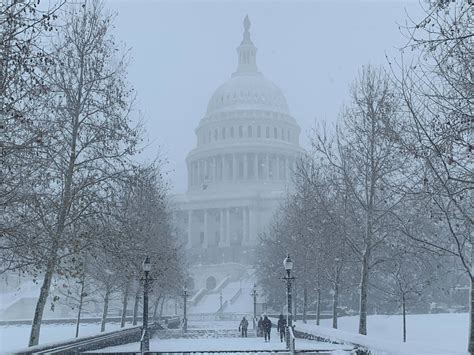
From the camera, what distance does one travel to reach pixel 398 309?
174ft

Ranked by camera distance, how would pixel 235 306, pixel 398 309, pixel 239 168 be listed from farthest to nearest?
pixel 239 168 < pixel 235 306 < pixel 398 309

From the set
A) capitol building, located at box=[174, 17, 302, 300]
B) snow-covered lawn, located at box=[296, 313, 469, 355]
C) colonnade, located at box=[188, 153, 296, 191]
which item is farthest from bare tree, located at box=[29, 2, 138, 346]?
colonnade, located at box=[188, 153, 296, 191]

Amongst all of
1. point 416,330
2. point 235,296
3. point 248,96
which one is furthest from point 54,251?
point 248,96

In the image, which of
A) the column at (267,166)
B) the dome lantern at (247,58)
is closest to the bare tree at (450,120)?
the column at (267,166)

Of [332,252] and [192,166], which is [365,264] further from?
[192,166]

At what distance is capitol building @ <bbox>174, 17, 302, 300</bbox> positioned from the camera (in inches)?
4705

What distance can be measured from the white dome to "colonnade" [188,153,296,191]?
1369cm

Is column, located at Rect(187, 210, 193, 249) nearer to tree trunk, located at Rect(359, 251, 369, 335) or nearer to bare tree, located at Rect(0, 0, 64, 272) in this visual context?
tree trunk, located at Rect(359, 251, 369, 335)

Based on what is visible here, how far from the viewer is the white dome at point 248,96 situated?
14650cm

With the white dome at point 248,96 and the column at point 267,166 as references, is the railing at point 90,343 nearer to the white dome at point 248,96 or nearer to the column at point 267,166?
the column at point 267,166

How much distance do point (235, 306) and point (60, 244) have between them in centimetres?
5968

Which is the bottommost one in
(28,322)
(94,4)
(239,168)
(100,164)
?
(28,322)

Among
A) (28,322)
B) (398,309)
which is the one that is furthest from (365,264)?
(28,322)

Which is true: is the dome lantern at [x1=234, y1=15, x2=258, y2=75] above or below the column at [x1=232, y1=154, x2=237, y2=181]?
above
